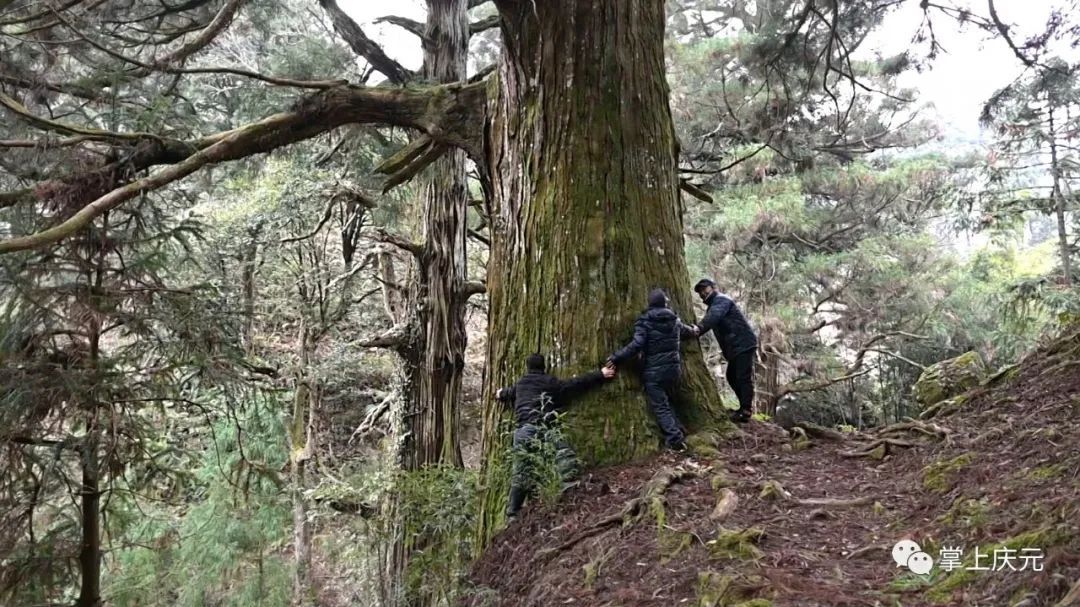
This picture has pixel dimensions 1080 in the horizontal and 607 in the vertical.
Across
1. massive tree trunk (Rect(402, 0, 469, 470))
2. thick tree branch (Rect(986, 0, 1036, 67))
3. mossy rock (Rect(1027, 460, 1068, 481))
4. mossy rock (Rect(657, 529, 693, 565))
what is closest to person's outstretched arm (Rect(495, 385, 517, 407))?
mossy rock (Rect(657, 529, 693, 565))

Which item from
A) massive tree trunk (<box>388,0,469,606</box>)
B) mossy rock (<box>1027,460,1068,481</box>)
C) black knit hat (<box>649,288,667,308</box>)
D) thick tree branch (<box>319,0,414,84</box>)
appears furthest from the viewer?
massive tree trunk (<box>388,0,469,606</box>)

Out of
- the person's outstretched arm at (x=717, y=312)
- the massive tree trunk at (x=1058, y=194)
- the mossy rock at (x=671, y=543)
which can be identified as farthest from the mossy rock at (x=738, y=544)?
the massive tree trunk at (x=1058, y=194)

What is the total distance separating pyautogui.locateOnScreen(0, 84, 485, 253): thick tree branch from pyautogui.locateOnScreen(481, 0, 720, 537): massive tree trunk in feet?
2.44

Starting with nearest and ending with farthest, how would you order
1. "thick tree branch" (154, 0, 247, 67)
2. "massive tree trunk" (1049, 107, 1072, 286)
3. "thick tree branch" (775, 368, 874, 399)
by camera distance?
"thick tree branch" (154, 0, 247, 67)
"massive tree trunk" (1049, 107, 1072, 286)
"thick tree branch" (775, 368, 874, 399)

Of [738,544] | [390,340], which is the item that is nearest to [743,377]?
[738,544]

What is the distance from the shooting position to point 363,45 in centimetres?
777

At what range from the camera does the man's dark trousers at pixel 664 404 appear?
14.6 ft

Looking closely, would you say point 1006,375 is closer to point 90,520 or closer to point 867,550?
point 867,550

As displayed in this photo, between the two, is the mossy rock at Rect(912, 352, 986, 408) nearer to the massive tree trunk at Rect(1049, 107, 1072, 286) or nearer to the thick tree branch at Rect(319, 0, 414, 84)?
the massive tree trunk at Rect(1049, 107, 1072, 286)

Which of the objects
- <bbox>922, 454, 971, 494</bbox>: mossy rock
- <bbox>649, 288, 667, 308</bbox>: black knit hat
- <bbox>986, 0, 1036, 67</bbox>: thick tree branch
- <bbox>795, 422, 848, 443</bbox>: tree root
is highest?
<bbox>986, 0, 1036, 67</bbox>: thick tree branch

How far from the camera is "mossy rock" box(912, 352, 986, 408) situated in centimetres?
654

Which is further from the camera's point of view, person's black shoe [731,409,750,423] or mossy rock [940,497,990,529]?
person's black shoe [731,409,750,423]

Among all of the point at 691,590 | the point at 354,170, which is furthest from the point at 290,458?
the point at 691,590

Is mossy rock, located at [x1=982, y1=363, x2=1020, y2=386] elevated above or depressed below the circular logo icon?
above
